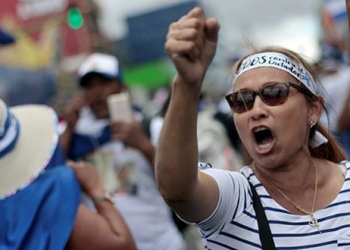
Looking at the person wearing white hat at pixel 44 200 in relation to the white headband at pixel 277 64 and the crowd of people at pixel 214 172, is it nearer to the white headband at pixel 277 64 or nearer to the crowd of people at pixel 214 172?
the crowd of people at pixel 214 172

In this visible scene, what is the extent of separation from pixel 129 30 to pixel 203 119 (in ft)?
121

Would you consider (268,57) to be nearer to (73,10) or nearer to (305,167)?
(305,167)

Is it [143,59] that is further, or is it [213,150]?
[143,59]

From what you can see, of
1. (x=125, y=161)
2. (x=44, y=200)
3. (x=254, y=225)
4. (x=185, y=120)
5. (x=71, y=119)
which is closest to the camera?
(x=185, y=120)

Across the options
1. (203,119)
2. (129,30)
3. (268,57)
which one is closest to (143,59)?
(129,30)

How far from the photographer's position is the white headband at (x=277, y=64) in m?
2.69

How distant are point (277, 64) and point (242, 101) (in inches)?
7.9

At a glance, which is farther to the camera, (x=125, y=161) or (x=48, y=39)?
(x=48, y=39)

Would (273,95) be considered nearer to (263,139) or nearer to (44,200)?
(263,139)

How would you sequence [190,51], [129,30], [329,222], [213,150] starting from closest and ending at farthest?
1. [190,51]
2. [329,222]
3. [213,150]
4. [129,30]

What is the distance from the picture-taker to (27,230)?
303cm

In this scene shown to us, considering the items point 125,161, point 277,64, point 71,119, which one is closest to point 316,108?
point 277,64

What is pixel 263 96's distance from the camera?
2604mm

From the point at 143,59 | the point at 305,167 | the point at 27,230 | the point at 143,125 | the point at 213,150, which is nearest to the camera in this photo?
the point at 305,167
